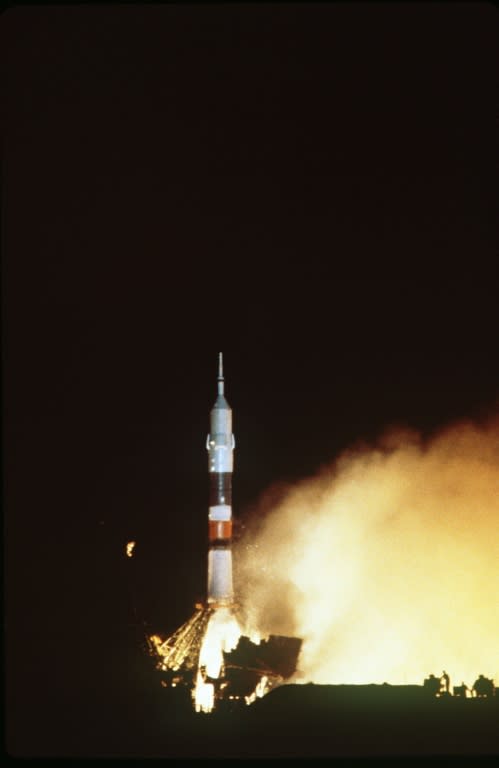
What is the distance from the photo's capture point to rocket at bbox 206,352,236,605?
14.4m

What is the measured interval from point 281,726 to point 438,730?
1.68 meters

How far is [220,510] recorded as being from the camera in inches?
581

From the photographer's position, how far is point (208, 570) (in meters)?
14.5

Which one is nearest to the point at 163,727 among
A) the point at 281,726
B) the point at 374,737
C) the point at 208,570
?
the point at 281,726

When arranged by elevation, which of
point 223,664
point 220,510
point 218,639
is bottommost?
point 223,664

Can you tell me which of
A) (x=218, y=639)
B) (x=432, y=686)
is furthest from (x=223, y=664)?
(x=432, y=686)

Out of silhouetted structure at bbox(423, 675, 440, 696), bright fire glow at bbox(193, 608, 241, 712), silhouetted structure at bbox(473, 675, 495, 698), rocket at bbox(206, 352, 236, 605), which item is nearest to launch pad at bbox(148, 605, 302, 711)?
bright fire glow at bbox(193, 608, 241, 712)

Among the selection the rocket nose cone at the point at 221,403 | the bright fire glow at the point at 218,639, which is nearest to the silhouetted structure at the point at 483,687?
the bright fire glow at the point at 218,639

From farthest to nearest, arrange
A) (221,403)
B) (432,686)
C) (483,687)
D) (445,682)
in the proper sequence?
(221,403) → (445,682) → (432,686) → (483,687)

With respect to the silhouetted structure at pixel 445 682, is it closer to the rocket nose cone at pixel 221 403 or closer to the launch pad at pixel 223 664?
the launch pad at pixel 223 664

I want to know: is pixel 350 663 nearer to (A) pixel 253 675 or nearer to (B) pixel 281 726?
(A) pixel 253 675

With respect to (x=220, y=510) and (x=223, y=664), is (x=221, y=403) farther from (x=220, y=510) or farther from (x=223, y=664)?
(x=223, y=664)

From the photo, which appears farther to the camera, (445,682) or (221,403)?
(221,403)

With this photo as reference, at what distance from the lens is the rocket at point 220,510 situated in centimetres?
1445
